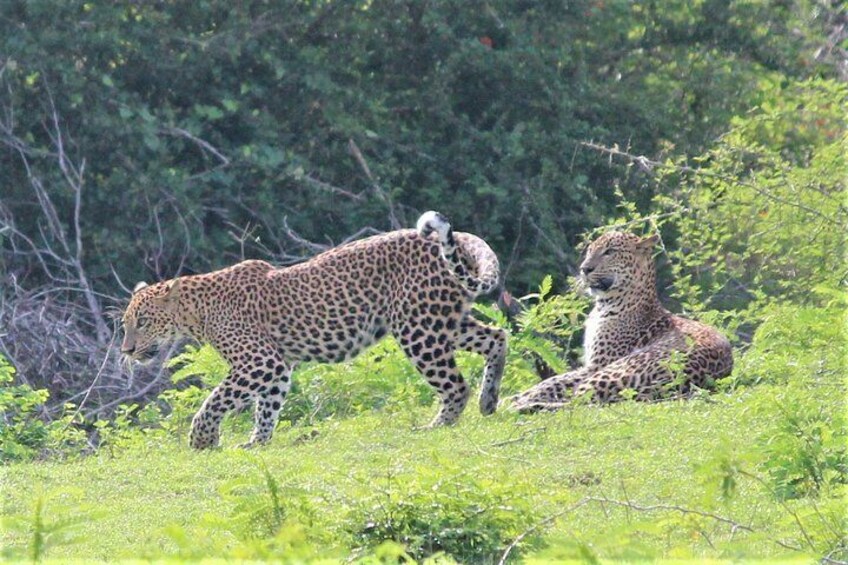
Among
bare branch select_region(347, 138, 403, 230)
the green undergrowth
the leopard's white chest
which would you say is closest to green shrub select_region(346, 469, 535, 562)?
the green undergrowth

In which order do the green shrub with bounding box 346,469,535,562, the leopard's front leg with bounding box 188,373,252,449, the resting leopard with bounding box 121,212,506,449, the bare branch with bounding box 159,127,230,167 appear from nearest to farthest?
the green shrub with bounding box 346,469,535,562, the resting leopard with bounding box 121,212,506,449, the leopard's front leg with bounding box 188,373,252,449, the bare branch with bounding box 159,127,230,167

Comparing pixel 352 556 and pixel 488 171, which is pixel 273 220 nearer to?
pixel 488 171

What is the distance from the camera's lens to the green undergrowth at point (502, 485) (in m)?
7.82

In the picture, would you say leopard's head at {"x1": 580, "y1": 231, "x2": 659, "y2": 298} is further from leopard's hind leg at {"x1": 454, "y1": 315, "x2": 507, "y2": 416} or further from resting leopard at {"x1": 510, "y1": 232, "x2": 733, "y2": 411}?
leopard's hind leg at {"x1": 454, "y1": 315, "x2": 507, "y2": 416}

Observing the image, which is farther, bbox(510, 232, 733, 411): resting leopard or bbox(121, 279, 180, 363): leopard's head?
bbox(121, 279, 180, 363): leopard's head

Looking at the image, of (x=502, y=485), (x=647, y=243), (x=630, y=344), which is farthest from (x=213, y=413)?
(x=502, y=485)

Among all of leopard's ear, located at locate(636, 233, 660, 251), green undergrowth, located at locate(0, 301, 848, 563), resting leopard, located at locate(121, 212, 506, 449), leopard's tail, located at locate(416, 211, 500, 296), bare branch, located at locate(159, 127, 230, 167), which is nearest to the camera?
green undergrowth, located at locate(0, 301, 848, 563)

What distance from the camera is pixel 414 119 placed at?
19.9 meters

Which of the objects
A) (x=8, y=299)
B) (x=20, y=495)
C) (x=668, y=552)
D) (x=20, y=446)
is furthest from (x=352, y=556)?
(x=8, y=299)

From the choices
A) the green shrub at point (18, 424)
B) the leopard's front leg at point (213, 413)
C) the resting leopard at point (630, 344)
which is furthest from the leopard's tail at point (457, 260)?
the green shrub at point (18, 424)

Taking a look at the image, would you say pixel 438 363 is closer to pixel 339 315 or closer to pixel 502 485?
pixel 339 315

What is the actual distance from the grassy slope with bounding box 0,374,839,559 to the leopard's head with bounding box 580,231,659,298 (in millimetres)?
1562

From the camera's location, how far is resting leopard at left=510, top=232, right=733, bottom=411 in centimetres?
1248

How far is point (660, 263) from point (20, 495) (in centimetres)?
918
